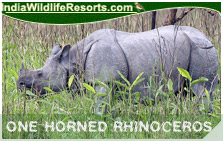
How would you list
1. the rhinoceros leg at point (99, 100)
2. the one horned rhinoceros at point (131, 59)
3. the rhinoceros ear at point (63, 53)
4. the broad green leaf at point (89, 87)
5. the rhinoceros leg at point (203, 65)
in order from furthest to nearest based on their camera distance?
the rhinoceros leg at point (203, 65)
the rhinoceros ear at point (63, 53)
the one horned rhinoceros at point (131, 59)
the rhinoceros leg at point (99, 100)
the broad green leaf at point (89, 87)

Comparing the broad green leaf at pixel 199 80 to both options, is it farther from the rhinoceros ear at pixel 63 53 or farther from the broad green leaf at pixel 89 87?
the rhinoceros ear at pixel 63 53

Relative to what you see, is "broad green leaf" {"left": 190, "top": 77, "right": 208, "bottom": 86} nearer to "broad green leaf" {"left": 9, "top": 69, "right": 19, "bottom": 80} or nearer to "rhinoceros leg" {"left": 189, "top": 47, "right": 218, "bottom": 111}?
"rhinoceros leg" {"left": 189, "top": 47, "right": 218, "bottom": 111}

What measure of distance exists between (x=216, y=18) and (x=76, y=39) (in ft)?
5.35

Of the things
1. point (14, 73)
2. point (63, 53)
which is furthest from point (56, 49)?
point (14, 73)

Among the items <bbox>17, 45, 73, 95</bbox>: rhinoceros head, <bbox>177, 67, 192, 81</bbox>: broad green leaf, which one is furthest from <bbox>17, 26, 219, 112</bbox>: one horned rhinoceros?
<bbox>177, 67, 192, 81</bbox>: broad green leaf

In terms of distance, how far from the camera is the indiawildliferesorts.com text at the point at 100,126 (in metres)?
6.57

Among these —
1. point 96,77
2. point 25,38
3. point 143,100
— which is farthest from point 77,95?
point 25,38

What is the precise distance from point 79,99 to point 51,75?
1.47 ft

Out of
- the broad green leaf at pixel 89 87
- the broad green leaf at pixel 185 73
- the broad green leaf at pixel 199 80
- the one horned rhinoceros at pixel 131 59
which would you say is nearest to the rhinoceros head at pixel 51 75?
the one horned rhinoceros at pixel 131 59

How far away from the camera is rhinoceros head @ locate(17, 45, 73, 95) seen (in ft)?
22.7

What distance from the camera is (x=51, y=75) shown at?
22.8ft

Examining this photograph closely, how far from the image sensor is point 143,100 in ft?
22.6

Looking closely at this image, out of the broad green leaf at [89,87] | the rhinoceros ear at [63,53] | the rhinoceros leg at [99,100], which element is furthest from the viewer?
the rhinoceros ear at [63,53]

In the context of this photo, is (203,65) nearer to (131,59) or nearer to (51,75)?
(131,59)
